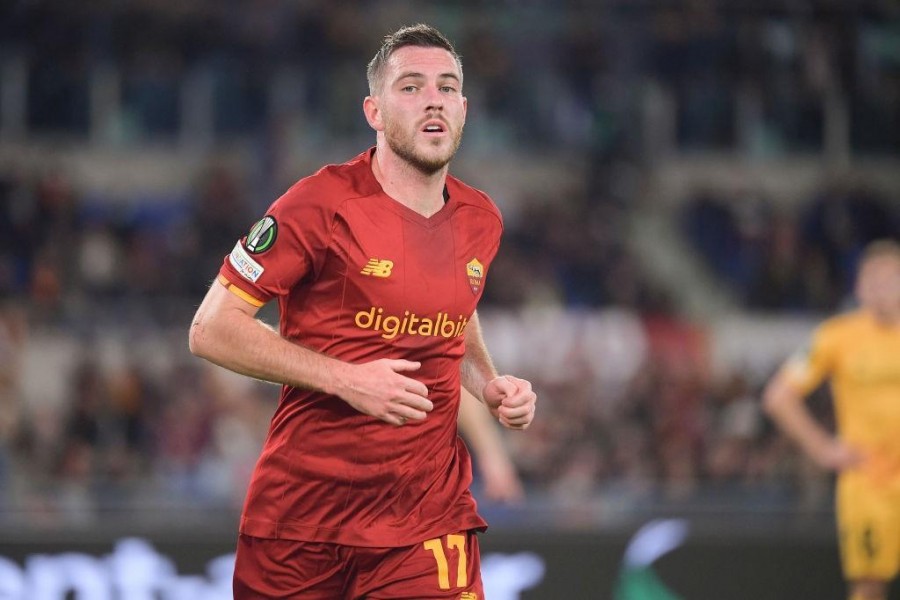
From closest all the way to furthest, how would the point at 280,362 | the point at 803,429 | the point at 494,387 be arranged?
1. the point at 280,362
2. the point at 494,387
3. the point at 803,429

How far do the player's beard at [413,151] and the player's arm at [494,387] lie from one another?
575mm

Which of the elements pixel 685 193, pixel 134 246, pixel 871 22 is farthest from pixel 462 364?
pixel 871 22

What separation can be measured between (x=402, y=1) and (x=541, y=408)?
21.8ft

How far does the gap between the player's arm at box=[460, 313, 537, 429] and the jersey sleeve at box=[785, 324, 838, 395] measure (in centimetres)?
386

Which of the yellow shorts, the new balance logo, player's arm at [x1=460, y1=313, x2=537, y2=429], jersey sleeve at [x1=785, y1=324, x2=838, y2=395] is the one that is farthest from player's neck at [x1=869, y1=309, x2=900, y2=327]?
the new balance logo

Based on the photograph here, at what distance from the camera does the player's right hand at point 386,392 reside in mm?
3666

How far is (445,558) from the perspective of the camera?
160 inches

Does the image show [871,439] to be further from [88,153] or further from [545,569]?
[88,153]

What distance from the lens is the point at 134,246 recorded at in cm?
1288

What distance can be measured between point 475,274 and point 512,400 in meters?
0.44

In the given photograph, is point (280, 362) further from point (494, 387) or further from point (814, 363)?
point (814, 363)

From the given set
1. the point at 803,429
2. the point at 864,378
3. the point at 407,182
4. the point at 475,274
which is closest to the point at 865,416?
the point at 864,378

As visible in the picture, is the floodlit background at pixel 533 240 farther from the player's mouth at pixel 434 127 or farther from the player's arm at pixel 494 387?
the player's mouth at pixel 434 127

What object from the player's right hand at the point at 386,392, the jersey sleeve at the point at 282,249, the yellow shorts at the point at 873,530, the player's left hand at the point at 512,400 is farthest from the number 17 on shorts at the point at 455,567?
the yellow shorts at the point at 873,530
